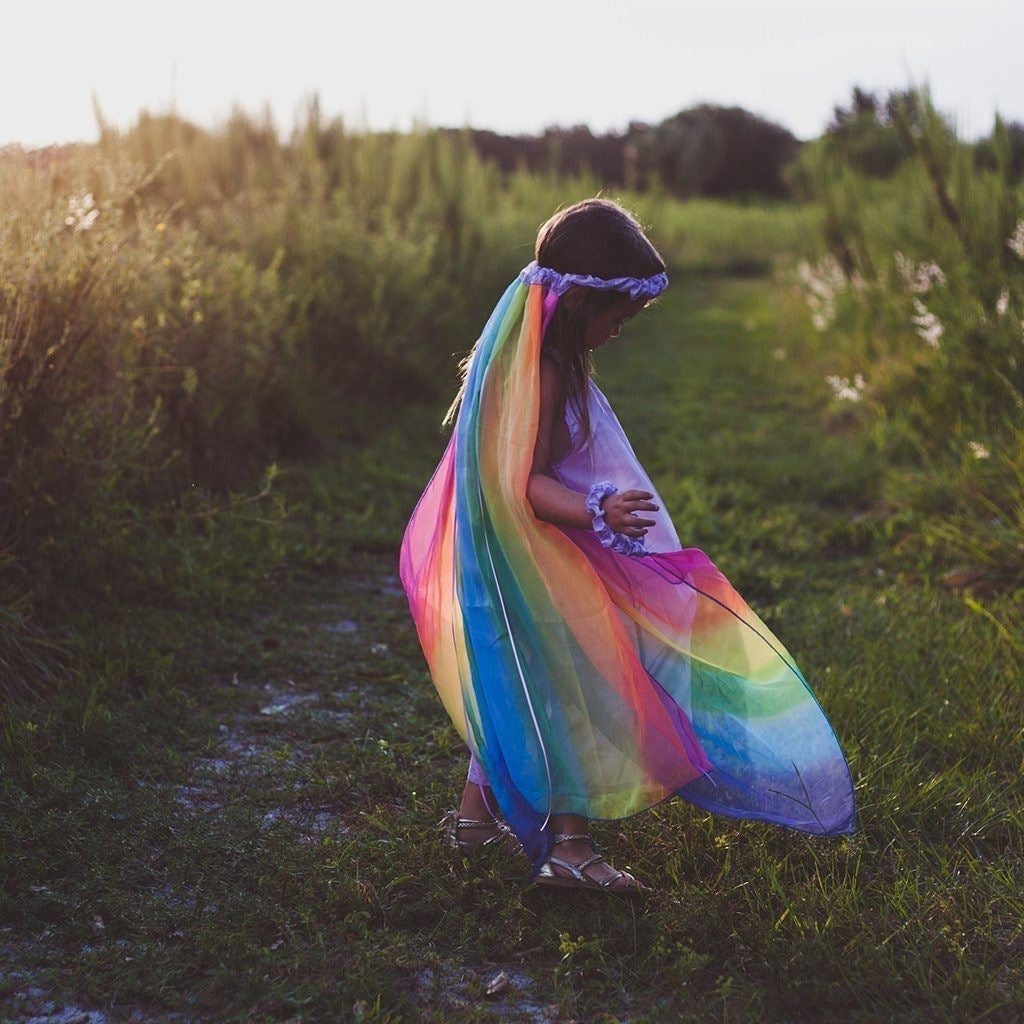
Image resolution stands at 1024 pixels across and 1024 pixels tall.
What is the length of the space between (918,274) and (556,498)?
5.20 metres

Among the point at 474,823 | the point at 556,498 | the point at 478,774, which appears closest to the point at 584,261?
the point at 556,498

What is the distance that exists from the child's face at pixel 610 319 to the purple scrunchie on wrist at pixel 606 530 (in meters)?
0.38

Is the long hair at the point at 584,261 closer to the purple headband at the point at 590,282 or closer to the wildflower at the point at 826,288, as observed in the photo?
the purple headband at the point at 590,282

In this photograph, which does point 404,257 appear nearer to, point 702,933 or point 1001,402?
point 1001,402

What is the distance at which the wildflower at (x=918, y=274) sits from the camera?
613cm

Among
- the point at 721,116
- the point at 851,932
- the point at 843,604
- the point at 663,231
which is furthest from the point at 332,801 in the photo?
the point at 721,116

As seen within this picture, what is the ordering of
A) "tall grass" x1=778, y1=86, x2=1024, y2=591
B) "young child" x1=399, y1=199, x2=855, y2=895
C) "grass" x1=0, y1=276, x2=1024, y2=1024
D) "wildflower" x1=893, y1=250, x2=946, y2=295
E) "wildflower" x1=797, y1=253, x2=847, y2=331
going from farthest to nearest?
1. "wildflower" x1=797, y1=253, x2=847, y2=331
2. "wildflower" x1=893, y1=250, x2=946, y2=295
3. "tall grass" x1=778, y1=86, x2=1024, y2=591
4. "young child" x1=399, y1=199, x2=855, y2=895
5. "grass" x1=0, y1=276, x2=1024, y2=1024

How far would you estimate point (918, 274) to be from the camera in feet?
21.6

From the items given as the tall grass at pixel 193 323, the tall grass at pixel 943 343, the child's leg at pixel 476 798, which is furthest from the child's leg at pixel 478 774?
the tall grass at pixel 943 343

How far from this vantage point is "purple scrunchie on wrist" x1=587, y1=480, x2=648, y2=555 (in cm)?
205

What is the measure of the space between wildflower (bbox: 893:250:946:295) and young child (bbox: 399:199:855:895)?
4.42 metres

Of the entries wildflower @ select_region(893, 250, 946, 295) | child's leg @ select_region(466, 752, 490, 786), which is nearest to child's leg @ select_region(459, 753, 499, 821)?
child's leg @ select_region(466, 752, 490, 786)

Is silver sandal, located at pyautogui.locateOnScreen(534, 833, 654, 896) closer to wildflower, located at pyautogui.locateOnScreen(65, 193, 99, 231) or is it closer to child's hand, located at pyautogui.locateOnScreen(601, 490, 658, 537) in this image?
child's hand, located at pyautogui.locateOnScreen(601, 490, 658, 537)

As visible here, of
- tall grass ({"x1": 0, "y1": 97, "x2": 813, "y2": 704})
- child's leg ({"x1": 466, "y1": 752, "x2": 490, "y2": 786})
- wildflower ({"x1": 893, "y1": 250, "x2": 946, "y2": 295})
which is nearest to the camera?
child's leg ({"x1": 466, "y1": 752, "x2": 490, "y2": 786})
